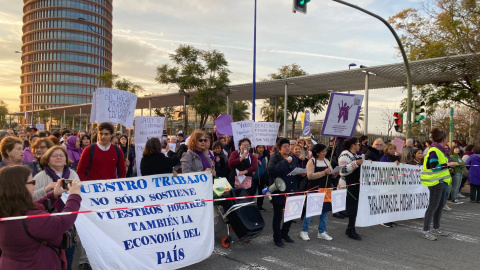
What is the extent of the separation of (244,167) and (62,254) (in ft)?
16.8

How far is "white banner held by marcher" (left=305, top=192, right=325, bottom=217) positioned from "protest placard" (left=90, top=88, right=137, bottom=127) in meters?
4.03

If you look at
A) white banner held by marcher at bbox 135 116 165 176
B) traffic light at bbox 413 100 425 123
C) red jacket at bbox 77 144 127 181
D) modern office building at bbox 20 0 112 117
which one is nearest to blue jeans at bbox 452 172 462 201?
traffic light at bbox 413 100 425 123

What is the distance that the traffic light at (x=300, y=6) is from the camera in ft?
36.2

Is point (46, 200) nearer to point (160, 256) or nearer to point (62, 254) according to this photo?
point (62, 254)

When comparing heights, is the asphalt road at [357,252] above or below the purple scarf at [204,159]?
below

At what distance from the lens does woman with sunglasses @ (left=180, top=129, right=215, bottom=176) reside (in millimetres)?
5781

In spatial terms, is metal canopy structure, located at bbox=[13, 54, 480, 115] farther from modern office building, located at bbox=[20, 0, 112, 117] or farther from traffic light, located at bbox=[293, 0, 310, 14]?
modern office building, located at bbox=[20, 0, 112, 117]

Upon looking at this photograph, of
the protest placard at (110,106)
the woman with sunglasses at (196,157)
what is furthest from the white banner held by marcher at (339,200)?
the protest placard at (110,106)

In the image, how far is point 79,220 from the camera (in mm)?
4027

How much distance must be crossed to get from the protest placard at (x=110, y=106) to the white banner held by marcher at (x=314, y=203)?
403 centimetres

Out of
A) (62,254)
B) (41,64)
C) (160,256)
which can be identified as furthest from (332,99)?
(41,64)

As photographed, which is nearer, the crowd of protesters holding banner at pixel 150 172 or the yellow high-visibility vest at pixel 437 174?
the crowd of protesters holding banner at pixel 150 172

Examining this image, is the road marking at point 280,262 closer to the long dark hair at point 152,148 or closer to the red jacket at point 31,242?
the long dark hair at point 152,148

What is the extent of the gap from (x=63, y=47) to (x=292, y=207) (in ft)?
393
